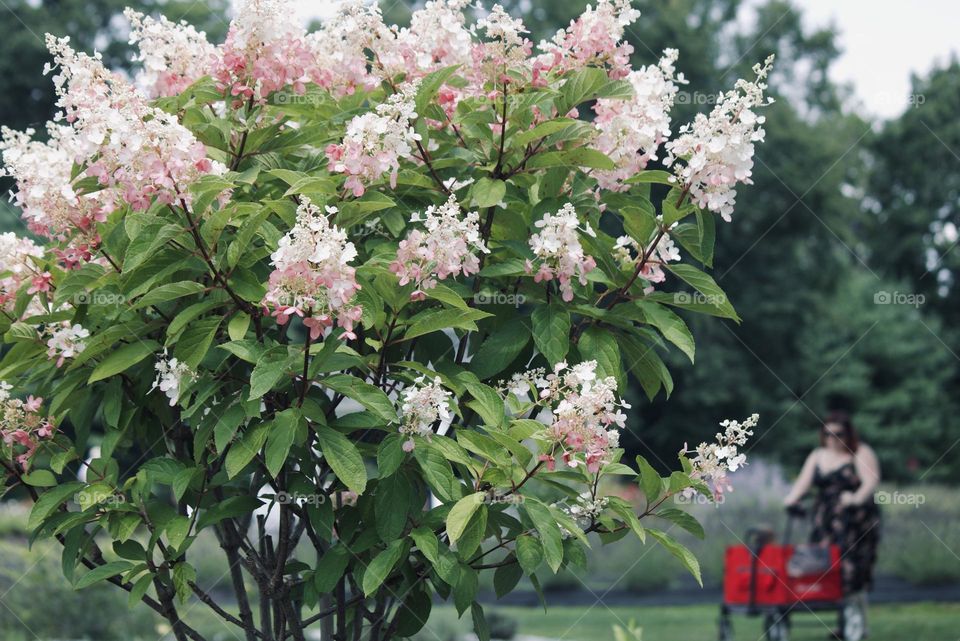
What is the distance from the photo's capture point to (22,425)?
9.08 feet

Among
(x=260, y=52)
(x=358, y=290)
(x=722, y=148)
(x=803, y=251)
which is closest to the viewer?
(x=358, y=290)

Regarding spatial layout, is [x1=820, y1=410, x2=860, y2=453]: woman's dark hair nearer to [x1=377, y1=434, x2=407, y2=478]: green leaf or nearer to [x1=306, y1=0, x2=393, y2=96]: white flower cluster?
[x1=306, y1=0, x2=393, y2=96]: white flower cluster

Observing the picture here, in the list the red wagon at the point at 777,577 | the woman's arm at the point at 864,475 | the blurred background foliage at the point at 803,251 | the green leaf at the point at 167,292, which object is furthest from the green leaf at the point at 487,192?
the blurred background foliage at the point at 803,251

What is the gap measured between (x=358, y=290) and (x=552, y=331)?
1.85 feet

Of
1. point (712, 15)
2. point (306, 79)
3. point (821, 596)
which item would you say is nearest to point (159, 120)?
point (306, 79)

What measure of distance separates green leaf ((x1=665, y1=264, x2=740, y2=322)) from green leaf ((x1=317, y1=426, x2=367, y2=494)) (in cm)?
89

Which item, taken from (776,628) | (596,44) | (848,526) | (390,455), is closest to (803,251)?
(848,526)

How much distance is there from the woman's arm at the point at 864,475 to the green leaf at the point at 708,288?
7815mm

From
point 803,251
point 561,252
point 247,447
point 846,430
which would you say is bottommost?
point 247,447

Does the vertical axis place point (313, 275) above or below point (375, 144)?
below

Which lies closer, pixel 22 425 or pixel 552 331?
pixel 552 331

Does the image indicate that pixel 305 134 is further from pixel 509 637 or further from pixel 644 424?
pixel 644 424

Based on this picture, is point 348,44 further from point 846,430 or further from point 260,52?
point 846,430

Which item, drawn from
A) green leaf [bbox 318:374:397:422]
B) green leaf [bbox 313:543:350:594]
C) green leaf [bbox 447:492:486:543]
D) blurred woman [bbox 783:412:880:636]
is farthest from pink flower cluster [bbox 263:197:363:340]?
blurred woman [bbox 783:412:880:636]
